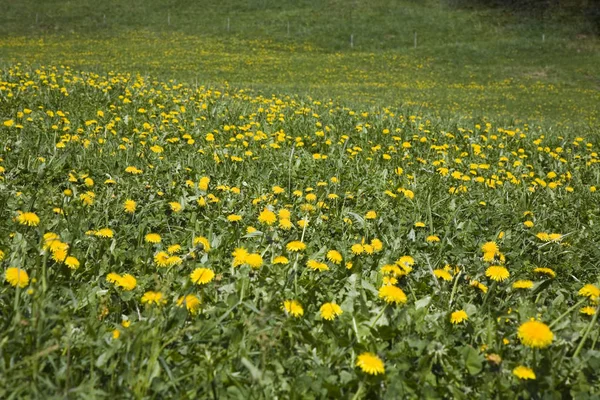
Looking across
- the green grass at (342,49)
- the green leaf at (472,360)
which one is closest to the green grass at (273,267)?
the green leaf at (472,360)

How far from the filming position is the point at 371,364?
1532 millimetres

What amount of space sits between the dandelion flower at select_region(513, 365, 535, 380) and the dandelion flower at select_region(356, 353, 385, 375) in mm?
419

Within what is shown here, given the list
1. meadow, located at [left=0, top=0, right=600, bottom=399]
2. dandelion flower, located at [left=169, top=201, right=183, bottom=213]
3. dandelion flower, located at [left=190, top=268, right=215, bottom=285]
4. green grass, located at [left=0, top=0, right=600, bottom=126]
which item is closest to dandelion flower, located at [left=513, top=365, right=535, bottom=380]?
meadow, located at [left=0, top=0, right=600, bottom=399]

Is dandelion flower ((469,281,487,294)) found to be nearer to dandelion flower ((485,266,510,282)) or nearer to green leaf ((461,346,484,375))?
dandelion flower ((485,266,510,282))

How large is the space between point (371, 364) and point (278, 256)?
99 centimetres

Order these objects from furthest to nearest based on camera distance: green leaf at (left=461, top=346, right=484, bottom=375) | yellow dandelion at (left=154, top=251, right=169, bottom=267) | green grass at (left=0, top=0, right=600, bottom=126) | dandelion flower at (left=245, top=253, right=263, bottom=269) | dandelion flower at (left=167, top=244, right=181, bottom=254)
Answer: green grass at (left=0, top=0, right=600, bottom=126), dandelion flower at (left=167, top=244, right=181, bottom=254), yellow dandelion at (left=154, top=251, right=169, bottom=267), dandelion flower at (left=245, top=253, right=263, bottom=269), green leaf at (left=461, top=346, right=484, bottom=375)

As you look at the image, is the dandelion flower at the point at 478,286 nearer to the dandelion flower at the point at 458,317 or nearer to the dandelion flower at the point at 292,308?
the dandelion flower at the point at 458,317

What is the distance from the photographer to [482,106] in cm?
1772

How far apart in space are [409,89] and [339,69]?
5060mm

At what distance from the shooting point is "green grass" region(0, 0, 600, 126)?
19578mm

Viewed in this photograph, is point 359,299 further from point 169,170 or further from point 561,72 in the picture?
point 561,72

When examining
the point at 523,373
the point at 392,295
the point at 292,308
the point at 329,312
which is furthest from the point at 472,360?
the point at 292,308

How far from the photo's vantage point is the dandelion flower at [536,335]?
159 centimetres

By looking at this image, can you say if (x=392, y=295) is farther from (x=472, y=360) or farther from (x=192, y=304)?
(x=192, y=304)
